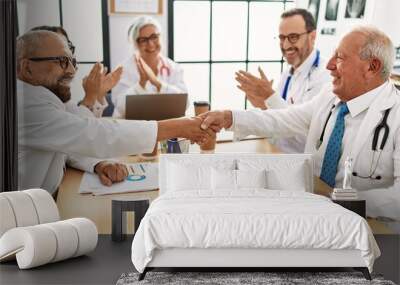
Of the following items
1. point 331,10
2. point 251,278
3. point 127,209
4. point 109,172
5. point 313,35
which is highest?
point 331,10

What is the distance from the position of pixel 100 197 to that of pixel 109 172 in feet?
0.56

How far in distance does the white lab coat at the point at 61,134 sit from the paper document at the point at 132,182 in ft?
0.34

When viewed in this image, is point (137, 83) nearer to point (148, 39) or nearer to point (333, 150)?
point (148, 39)

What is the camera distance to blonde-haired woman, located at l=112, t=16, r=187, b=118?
4.17m

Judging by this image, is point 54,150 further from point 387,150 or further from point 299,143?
point 387,150

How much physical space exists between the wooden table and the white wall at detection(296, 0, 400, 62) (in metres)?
0.74

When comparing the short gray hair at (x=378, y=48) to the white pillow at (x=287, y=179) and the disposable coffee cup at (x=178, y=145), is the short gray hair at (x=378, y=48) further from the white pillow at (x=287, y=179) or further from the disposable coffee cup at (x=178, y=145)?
the disposable coffee cup at (x=178, y=145)

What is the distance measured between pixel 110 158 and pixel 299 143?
1221 millimetres

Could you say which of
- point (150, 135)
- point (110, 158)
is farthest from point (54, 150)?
point (150, 135)

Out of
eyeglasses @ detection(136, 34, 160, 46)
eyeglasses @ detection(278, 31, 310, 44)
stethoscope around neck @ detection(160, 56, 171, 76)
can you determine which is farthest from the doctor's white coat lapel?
eyeglasses @ detection(136, 34, 160, 46)

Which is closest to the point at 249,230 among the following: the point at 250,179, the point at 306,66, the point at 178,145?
the point at 250,179

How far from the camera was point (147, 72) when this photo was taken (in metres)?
4.22

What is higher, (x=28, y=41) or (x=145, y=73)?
(x=28, y=41)

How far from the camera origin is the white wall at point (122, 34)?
4125 mm
